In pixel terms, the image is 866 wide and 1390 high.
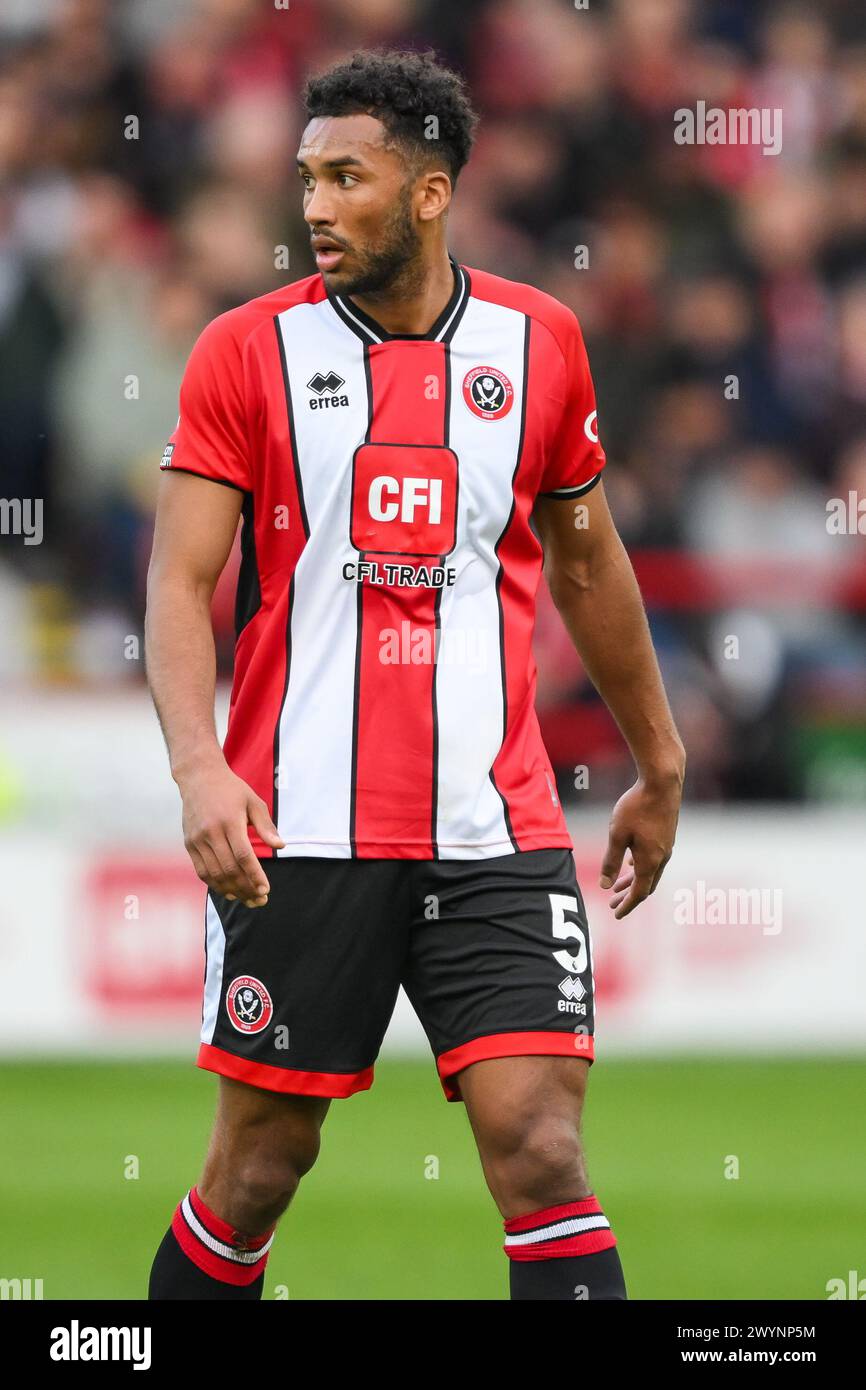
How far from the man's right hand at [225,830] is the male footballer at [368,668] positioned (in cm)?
16

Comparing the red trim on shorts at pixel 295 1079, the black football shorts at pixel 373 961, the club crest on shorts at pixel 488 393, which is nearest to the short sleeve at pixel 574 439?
the club crest on shorts at pixel 488 393

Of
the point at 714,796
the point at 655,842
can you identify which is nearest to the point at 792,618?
the point at 714,796

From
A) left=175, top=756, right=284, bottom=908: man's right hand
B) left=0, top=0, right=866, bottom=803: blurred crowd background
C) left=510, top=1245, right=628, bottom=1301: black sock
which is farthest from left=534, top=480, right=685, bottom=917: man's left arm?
left=0, top=0, right=866, bottom=803: blurred crowd background

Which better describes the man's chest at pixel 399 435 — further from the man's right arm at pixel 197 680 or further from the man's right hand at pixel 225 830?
the man's right hand at pixel 225 830

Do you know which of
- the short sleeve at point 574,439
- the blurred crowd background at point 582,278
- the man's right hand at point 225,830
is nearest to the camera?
the man's right hand at point 225,830

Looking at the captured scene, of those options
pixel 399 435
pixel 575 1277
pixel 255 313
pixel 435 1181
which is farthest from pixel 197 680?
pixel 435 1181

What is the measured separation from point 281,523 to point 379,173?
619 mm

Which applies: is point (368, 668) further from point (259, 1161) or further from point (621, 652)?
point (259, 1161)

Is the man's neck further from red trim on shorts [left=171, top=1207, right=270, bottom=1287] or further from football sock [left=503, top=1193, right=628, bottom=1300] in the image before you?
red trim on shorts [left=171, top=1207, right=270, bottom=1287]

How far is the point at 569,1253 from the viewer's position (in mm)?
3541

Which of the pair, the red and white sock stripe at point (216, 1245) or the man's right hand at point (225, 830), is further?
the red and white sock stripe at point (216, 1245)

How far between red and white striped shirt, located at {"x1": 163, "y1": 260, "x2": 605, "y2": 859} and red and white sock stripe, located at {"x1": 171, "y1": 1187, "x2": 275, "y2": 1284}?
26.7 inches

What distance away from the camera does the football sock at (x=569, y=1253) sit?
354cm

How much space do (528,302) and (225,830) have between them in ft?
3.82
